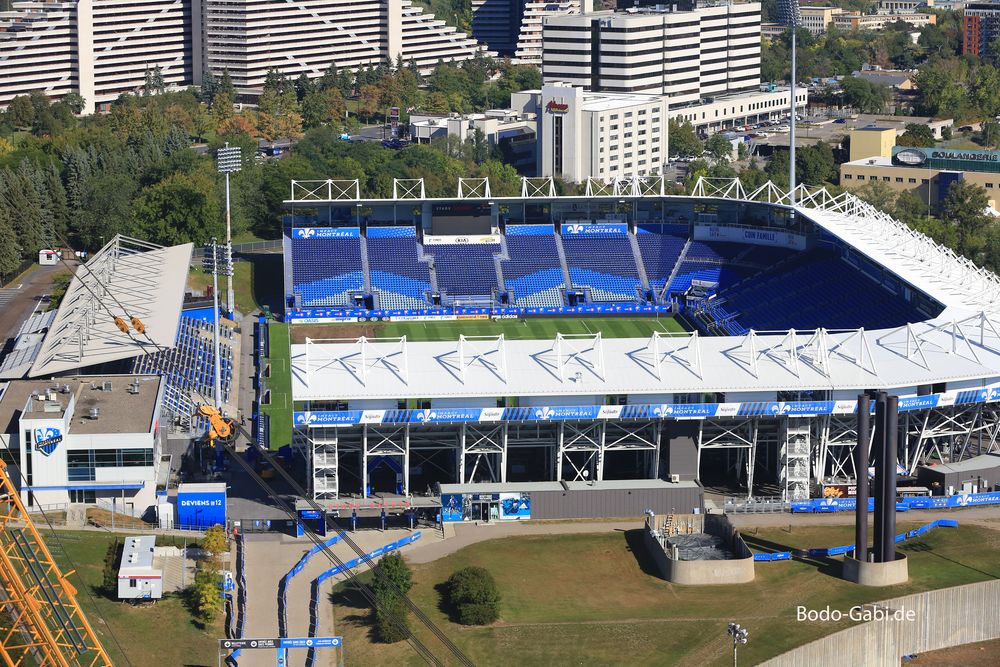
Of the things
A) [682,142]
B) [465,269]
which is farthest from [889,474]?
[682,142]

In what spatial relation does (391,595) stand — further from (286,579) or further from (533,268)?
(533,268)

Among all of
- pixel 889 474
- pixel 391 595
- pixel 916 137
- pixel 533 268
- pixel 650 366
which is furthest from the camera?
pixel 916 137

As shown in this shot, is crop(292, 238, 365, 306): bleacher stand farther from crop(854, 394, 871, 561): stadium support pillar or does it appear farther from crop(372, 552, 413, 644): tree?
crop(854, 394, 871, 561): stadium support pillar

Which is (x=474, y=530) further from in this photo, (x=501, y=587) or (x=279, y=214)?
(x=279, y=214)

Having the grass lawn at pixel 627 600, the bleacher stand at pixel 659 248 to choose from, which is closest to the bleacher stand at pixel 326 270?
the bleacher stand at pixel 659 248

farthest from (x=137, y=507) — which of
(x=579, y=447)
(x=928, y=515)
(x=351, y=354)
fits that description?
(x=928, y=515)

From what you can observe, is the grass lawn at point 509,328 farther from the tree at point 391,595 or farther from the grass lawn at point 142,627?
the grass lawn at point 142,627
